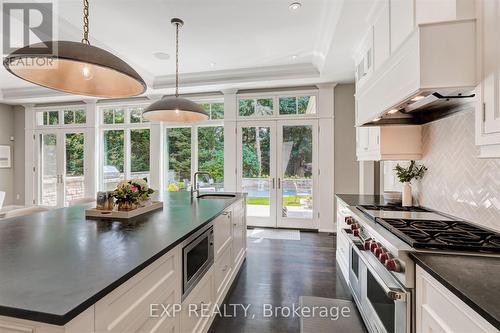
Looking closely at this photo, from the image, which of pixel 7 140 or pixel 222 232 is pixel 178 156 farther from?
pixel 7 140

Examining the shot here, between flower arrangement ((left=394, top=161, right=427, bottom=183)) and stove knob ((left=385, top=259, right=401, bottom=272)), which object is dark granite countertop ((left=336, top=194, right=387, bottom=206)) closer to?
flower arrangement ((left=394, top=161, right=427, bottom=183))

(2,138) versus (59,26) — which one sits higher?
(59,26)

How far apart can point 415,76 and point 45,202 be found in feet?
27.3

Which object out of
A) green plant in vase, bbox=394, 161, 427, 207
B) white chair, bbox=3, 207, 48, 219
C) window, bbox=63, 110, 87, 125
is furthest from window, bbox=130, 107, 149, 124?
green plant in vase, bbox=394, 161, 427, 207

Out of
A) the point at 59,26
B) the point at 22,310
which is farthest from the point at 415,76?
the point at 59,26

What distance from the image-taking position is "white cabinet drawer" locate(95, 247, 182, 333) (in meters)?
0.90

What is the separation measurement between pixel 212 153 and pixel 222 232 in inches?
139

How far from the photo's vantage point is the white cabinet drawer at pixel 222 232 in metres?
2.17

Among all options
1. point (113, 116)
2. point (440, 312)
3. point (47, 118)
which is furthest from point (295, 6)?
point (47, 118)

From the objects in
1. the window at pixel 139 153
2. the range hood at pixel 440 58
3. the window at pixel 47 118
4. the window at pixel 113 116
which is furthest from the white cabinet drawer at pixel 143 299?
the window at pixel 47 118

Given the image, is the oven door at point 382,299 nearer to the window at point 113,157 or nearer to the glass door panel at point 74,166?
the window at point 113,157

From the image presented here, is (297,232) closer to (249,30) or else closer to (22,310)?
(249,30)

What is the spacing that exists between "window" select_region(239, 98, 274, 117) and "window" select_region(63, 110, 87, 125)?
4101mm

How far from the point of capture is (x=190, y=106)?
8.78 feet
